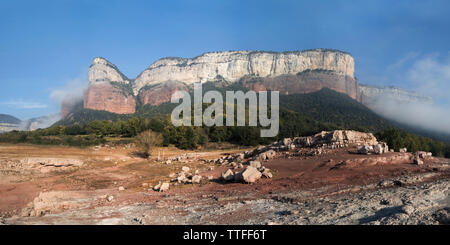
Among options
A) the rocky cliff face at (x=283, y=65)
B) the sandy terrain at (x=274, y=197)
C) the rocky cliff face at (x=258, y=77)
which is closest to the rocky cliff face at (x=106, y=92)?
the rocky cliff face at (x=258, y=77)

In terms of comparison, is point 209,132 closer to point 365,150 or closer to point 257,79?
point 365,150

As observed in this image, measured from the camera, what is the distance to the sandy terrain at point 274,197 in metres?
8.21

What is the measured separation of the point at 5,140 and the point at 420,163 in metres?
60.3

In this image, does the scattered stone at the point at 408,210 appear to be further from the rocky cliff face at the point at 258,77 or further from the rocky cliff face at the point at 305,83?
the rocky cliff face at the point at 305,83

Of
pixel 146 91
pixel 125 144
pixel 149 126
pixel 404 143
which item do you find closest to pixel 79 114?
pixel 146 91

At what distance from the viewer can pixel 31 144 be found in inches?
1678

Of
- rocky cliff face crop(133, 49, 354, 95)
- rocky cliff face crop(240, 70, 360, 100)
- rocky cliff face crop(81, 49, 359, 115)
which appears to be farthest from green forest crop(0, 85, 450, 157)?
rocky cliff face crop(133, 49, 354, 95)

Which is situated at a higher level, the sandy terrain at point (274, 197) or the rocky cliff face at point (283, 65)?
the rocky cliff face at point (283, 65)

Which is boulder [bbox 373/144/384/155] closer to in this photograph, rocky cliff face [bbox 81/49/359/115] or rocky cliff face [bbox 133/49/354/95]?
rocky cliff face [bbox 81/49/359/115]

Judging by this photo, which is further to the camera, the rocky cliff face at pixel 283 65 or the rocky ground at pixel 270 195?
the rocky cliff face at pixel 283 65

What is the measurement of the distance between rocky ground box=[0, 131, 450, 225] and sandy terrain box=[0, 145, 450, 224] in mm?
34

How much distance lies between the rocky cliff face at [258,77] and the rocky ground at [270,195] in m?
146
